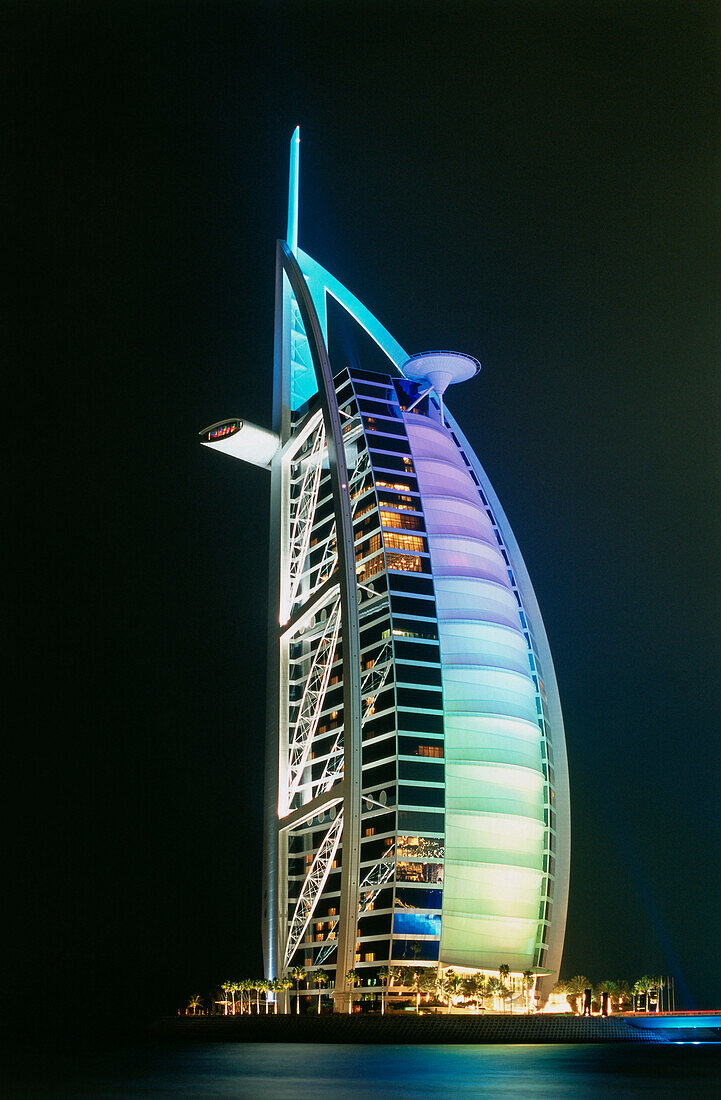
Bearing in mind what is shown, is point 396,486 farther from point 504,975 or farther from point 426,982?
point 426,982

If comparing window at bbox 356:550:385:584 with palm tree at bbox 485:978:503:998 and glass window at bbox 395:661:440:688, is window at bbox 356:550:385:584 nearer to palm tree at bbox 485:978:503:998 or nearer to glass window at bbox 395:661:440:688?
glass window at bbox 395:661:440:688

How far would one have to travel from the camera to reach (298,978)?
8156 centimetres

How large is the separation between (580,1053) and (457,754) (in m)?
26.4

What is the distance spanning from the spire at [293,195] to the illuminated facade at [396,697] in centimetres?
42

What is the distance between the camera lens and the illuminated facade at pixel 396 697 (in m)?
81.6

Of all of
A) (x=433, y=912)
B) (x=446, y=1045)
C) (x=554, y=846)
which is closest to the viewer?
(x=446, y=1045)

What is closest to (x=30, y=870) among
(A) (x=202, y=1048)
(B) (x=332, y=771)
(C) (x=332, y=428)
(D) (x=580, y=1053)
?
(B) (x=332, y=771)

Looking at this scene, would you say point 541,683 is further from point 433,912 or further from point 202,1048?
point 202,1048

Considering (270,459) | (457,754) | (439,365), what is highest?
(439,365)

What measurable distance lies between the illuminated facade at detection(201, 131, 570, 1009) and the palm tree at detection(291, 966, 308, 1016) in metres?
1.51

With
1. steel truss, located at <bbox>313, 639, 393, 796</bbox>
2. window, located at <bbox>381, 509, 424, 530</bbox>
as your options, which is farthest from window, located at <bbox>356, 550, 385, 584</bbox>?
steel truss, located at <bbox>313, 639, 393, 796</bbox>

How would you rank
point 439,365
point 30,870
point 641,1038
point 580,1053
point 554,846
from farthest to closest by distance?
point 30,870, point 439,365, point 554,846, point 641,1038, point 580,1053

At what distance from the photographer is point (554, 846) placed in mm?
90125

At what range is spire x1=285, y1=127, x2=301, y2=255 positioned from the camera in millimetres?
106188
